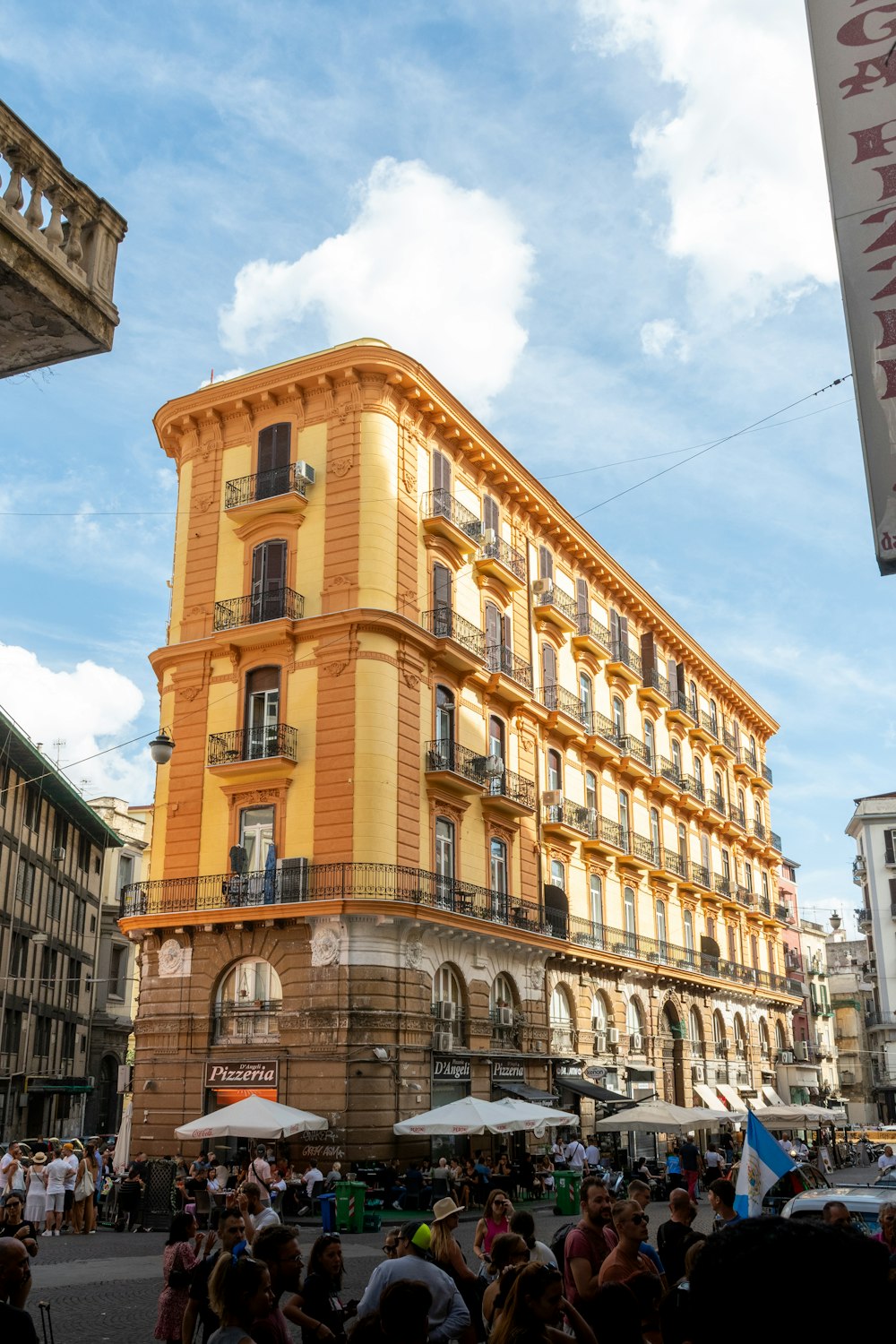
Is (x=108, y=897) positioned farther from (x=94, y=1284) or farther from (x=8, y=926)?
(x=94, y=1284)

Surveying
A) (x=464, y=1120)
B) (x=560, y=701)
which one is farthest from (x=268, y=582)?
(x=464, y=1120)

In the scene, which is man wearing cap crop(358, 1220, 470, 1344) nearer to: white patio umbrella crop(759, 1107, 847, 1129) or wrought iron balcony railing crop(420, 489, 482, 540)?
wrought iron balcony railing crop(420, 489, 482, 540)

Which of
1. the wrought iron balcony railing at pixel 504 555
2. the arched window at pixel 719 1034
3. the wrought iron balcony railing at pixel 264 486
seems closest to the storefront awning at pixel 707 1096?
the arched window at pixel 719 1034

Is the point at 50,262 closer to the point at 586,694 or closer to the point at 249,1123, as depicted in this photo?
Result: the point at 249,1123

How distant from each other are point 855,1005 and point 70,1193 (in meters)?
76.9

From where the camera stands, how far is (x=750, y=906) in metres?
58.6

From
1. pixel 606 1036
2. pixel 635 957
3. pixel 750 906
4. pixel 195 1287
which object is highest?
pixel 750 906

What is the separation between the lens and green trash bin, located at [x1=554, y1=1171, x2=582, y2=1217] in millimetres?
26922

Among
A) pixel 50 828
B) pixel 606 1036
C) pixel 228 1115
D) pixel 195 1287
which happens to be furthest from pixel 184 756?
pixel 195 1287

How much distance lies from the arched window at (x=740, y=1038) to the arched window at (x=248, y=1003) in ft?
98.5

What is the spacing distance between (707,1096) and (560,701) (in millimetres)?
15971

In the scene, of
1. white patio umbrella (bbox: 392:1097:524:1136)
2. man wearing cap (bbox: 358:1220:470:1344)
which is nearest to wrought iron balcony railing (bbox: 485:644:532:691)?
white patio umbrella (bbox: 392:1097:524:1136)

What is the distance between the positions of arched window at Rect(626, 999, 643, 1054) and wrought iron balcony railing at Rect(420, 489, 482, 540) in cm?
1808

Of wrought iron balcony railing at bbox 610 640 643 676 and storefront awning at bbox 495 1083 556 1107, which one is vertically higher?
wrought iron balcony railing at bbox 610 640 643 676
